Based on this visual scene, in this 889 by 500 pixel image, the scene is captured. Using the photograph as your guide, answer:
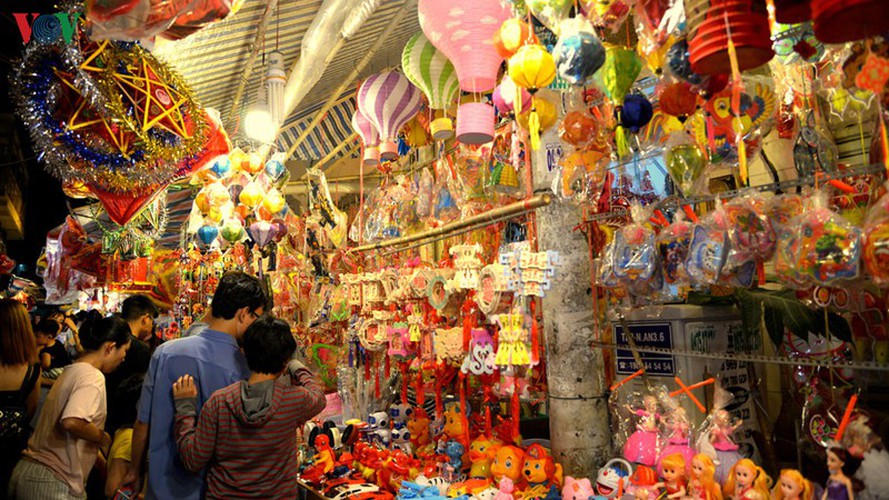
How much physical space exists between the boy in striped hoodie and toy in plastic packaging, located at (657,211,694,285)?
1445 millimetres

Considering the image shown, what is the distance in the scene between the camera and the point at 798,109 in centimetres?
203

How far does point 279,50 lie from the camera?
5.44m

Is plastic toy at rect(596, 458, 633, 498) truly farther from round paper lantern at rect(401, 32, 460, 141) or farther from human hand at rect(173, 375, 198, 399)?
round paper lantern at rect(401, 32, 460, 141)

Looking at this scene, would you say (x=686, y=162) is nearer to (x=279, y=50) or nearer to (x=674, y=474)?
(x=674, y=474)

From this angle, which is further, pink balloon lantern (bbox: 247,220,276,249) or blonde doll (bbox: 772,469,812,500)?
pink balloon lantern (bbox: 247,220,276,249)

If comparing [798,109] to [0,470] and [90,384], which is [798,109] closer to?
[90,384]

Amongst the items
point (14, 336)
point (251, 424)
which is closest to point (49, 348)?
point (14, 336)

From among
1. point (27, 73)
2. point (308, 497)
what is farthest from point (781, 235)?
point (308, 497)

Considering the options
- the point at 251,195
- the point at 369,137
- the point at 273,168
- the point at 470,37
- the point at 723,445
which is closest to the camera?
the point at 723,445

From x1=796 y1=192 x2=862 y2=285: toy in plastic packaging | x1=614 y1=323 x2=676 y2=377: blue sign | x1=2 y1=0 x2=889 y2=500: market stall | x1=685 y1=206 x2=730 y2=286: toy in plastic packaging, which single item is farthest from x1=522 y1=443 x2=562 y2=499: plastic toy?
x1=796 y1=192 x2=862 y2=285: toy in plastic packaging

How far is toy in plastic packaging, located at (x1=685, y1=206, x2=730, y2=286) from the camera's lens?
1.76 meters

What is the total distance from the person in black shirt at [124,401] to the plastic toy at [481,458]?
1.69 meters

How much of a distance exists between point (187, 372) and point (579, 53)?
2.01 m

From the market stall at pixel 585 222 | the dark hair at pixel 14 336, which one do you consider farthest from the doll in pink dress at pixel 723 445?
the dark hair at pixel 14 336
